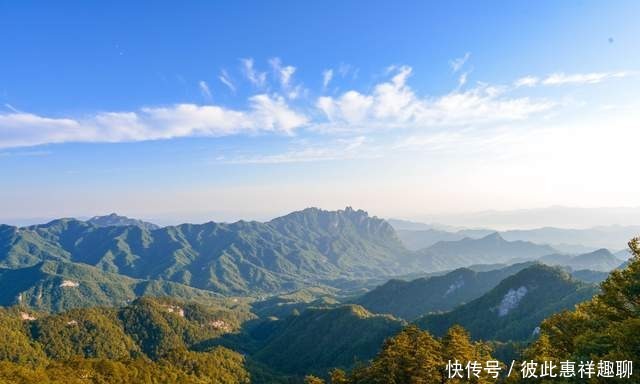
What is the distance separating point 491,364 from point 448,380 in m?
4.81

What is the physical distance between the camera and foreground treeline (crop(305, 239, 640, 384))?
34.1 meters

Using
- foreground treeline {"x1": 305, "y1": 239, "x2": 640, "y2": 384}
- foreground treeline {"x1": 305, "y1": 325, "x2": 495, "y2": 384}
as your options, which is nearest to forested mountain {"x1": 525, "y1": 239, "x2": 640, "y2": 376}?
foreground treeline {"x1": 305, "y1": 239, "x2": 640, "y2": 384}

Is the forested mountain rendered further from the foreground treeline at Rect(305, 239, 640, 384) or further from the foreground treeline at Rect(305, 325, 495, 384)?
the foreground treeline at Rect(305, 325, 495, 384)

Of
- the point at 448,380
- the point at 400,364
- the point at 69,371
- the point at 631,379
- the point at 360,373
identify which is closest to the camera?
the point at 631,379

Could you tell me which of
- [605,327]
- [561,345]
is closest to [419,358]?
[561,345]

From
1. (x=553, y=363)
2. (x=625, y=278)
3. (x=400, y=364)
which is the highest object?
(x=625, y=278)

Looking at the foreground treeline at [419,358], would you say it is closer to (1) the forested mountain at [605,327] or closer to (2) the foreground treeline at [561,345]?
(2) the foreground treeline at [561,345]

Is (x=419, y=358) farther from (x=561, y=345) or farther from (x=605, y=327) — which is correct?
(x=605, y=327)

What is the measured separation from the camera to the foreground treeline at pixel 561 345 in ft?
112

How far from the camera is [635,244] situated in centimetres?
4319

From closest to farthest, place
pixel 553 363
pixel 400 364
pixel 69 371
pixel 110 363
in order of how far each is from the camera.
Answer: pixel 553 363, pixel 400 364, pixel 69 371, pixel 110 363

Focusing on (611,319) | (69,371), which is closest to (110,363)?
(69,371)

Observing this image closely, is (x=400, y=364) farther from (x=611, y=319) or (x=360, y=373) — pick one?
(x=611, y=319)

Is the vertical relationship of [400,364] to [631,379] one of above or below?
below
